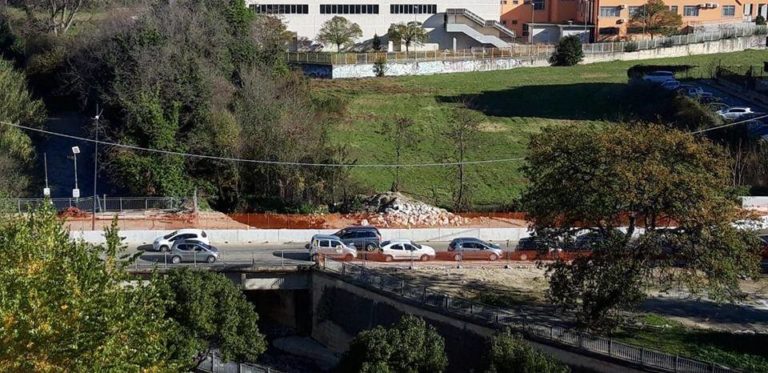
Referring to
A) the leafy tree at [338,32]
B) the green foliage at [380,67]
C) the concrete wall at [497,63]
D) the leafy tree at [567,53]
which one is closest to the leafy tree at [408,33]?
the leafy tree at [338,32]

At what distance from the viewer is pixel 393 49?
87.4m

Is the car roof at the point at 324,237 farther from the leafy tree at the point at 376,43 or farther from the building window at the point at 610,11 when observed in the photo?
the building window at the point at 610,11

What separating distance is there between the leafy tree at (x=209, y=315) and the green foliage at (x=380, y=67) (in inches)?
1832

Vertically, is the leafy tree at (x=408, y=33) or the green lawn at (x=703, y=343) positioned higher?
the leafy tree at (x=408, y=33)

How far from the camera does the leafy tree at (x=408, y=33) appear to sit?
86.0 m

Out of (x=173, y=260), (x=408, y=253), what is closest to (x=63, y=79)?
(x=173, y=260)

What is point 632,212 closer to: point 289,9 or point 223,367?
point 223,367

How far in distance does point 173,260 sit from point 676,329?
67.6 ft

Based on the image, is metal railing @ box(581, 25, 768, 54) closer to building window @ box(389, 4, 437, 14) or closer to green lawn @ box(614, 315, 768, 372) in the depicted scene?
building window @ box(389, 4, 437, 14)

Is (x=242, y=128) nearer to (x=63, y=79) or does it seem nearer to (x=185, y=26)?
(x=185, y=26)

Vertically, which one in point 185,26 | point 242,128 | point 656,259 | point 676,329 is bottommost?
point 676,329

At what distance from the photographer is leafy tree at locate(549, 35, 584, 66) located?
86000 millimetres

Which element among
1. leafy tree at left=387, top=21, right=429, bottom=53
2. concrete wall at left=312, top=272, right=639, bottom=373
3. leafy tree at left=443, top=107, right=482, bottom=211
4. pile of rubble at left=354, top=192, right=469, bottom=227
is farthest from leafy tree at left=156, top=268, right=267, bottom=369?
leafy tree at left=387, top=21, right=429, bottom=53

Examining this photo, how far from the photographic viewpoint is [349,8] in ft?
289
